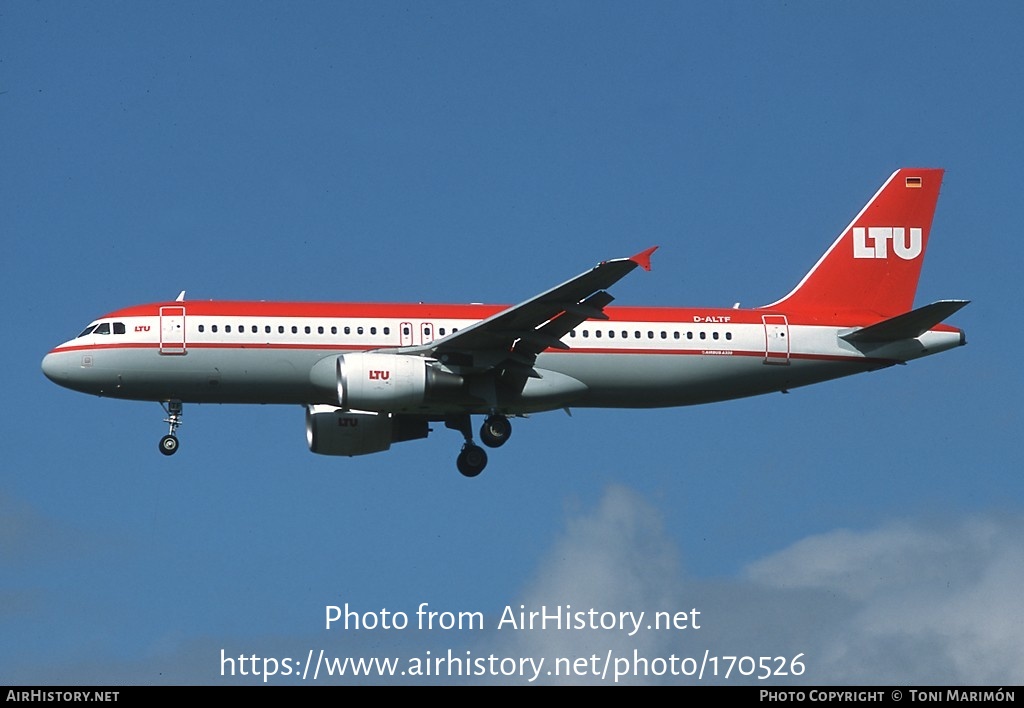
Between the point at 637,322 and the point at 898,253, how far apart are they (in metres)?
8.93

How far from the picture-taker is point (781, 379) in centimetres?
4891

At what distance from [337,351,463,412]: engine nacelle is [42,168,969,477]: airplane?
4cm

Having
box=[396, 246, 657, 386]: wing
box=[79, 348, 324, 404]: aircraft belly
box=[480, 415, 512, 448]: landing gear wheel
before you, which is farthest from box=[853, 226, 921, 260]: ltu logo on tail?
box=[79, 348, 324, 404]: aircraft belly

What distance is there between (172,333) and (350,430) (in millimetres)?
5620

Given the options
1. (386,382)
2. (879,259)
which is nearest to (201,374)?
(386,382)

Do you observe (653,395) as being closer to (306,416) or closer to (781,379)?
(781,379)

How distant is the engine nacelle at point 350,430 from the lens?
159 feet

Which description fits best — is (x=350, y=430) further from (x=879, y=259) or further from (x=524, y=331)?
(x=879, y=259)

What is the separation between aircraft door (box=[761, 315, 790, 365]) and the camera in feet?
159

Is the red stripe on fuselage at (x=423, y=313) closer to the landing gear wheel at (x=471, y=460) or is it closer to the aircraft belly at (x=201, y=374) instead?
the aircraft belly at (x=201, y=374)

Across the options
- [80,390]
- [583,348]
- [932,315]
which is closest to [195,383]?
[80,390]

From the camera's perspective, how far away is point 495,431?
4694 cm

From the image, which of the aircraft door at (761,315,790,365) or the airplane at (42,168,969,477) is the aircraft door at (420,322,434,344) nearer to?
the airplane at (42,168,969,477)
